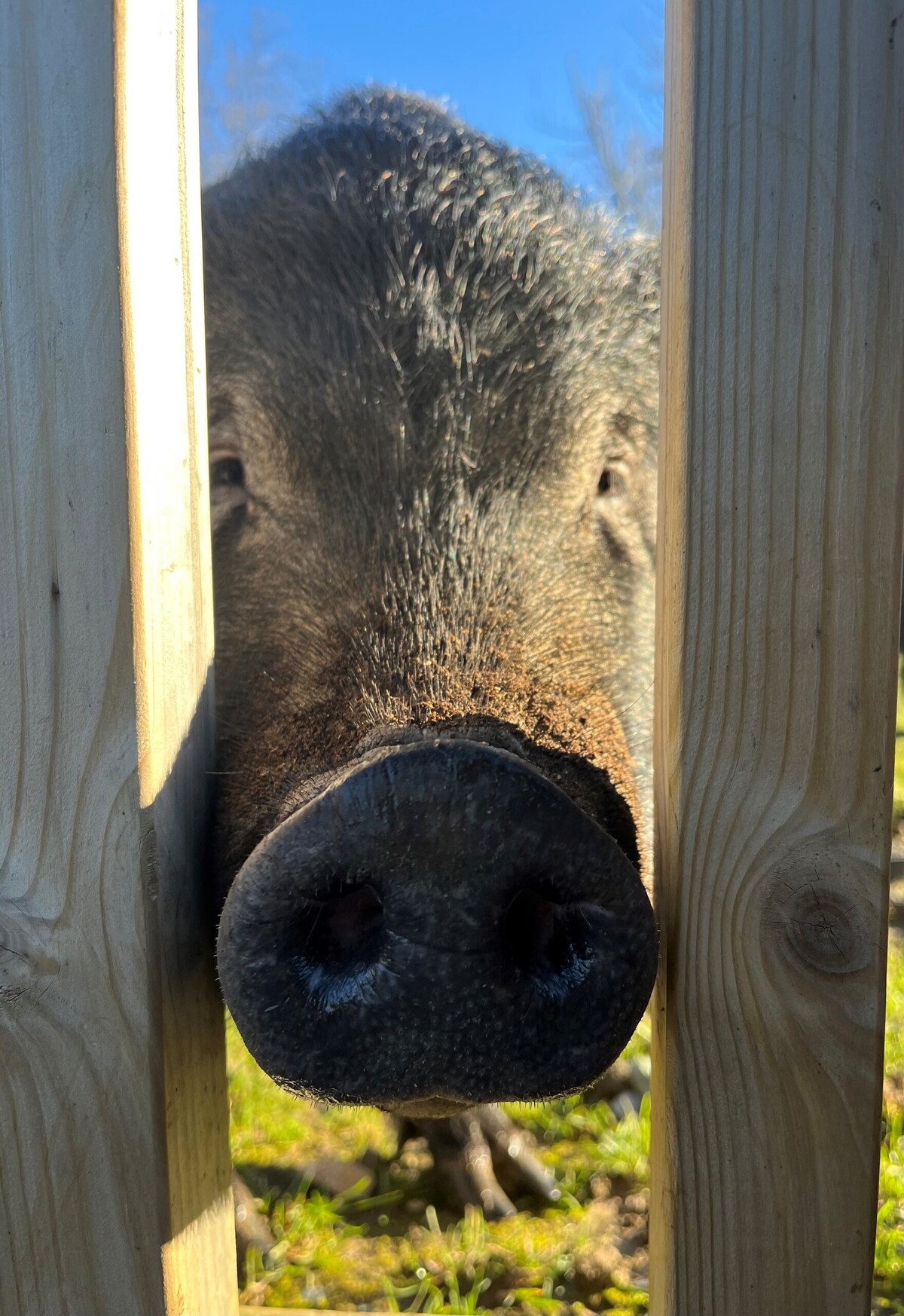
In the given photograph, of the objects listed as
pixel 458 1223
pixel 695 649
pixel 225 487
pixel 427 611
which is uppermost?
pixel 225 487

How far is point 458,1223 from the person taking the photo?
279 centimetres

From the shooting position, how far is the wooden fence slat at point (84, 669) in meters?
1.25

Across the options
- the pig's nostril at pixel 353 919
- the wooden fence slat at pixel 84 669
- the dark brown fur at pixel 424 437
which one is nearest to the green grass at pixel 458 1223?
the dark brown fur at pixel 424 437

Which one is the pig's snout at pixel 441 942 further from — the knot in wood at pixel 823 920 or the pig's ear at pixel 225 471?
the pig's ear at pixel 225 471

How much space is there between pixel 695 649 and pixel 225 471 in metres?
1.96

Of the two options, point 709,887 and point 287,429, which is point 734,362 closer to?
point 709,887

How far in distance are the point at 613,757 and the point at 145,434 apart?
1040 mm

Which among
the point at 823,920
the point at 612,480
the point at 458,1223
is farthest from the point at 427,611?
the point at 458,1223

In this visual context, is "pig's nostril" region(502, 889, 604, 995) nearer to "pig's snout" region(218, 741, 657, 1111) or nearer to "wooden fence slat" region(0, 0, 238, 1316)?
"pig's snout" region(218, 741, 657, 1111)

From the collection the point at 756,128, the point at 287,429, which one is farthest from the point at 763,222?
the point at 287,429

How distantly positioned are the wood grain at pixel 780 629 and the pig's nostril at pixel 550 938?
5.0 inches

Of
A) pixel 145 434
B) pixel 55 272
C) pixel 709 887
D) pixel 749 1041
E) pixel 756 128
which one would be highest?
pixel 756 128

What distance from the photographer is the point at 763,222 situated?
4.04 ft

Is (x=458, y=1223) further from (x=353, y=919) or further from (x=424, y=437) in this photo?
(x=424, y=437)
